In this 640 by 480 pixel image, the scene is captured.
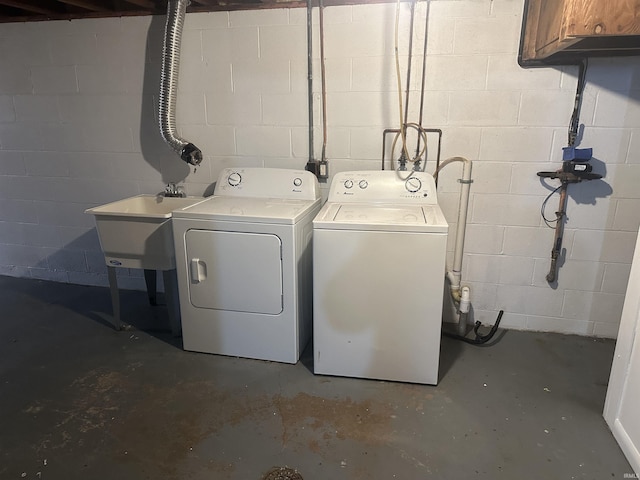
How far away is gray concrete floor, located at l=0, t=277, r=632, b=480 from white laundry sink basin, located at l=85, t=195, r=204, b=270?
0.48 metres

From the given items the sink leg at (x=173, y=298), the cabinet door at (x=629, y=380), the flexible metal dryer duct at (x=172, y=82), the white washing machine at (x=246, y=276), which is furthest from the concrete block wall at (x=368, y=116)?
the cabinet door at (x=629, y=380)

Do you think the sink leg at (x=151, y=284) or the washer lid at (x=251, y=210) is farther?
the sink leg at (x=151, y=284)

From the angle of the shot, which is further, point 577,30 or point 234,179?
point 234,179

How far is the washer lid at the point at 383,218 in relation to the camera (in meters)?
2.02

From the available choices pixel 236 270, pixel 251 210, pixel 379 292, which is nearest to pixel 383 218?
pixel 379 292

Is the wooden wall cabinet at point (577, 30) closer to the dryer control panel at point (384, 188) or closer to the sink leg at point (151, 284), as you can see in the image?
the dryer control panel at point (384, 188)

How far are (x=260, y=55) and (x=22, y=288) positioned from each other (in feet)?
8.36

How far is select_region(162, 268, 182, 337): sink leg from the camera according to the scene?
2.57 meters

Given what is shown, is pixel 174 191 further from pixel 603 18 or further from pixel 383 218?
pixel 603 18

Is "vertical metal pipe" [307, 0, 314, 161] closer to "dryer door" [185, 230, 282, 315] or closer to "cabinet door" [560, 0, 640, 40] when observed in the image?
"dryer door" [185, 230, 282, 315]

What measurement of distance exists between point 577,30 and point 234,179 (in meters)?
1.90

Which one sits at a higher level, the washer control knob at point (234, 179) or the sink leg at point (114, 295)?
the washer control knob at point (234, 179)

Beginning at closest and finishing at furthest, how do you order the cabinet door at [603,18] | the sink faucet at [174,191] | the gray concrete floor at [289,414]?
the cabinet door at [603,18]
the gray concrete floor at [289,414]
the sink faucet at [174,191]

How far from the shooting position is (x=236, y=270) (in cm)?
231
